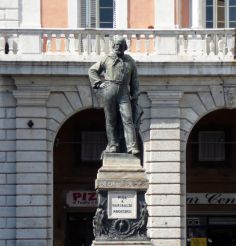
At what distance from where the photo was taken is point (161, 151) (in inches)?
1687

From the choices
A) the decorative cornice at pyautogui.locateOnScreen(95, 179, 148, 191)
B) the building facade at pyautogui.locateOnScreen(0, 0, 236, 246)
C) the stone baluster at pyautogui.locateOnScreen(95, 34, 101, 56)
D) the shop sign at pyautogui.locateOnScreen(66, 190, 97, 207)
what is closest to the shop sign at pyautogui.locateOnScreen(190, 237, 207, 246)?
the shop sign at pyautogui.locateOnScreen(66, 190, 97, 207)

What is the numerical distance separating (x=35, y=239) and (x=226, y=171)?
8062 mm

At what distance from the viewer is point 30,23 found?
43.4 meters

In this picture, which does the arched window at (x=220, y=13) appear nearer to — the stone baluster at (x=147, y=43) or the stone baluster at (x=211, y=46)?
the stone baluster at (x=211, y=46)

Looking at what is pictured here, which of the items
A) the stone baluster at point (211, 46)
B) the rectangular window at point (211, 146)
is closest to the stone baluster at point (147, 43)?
the stone baluster at point (211, 46)

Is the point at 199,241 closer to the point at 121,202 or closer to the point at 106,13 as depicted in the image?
the point at 106,13

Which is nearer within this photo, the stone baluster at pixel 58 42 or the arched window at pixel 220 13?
the stone baluster at pixel 58 42

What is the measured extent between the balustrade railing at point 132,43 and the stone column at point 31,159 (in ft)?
4.43

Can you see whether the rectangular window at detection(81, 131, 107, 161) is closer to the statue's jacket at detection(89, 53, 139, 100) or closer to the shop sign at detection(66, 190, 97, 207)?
the shop sign at detection(66, 190, 97, 207)

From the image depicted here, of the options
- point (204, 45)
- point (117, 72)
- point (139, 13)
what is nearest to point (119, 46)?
point (117, 72)

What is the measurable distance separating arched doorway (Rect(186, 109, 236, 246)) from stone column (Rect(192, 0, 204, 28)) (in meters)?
4.71

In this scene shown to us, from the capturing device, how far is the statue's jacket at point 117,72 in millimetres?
31109

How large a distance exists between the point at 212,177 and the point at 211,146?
99cm

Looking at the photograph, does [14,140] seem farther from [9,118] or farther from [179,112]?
[179,112]
